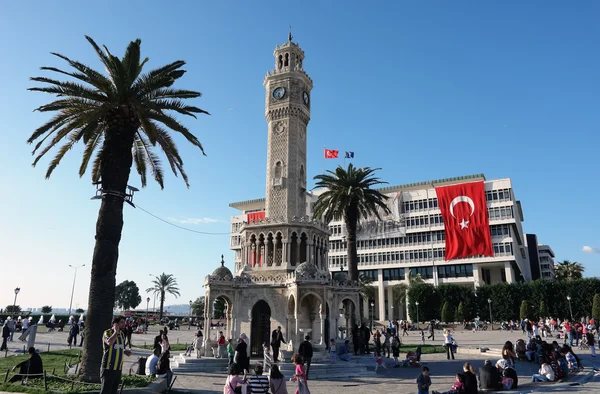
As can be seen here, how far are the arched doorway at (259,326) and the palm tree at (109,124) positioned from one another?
45.8 ft

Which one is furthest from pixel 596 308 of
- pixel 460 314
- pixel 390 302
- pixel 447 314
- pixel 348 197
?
pixel 348 197

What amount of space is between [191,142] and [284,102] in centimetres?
1421

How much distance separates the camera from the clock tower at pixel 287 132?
31984mm

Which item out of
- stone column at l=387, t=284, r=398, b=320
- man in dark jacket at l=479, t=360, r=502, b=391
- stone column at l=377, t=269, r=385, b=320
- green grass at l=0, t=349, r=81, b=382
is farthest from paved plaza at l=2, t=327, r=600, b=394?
stone column at l=387, t=284, r=398, b=320

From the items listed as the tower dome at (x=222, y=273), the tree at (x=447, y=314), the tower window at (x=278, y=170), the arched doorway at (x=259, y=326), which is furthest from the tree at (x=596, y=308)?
the tower dome at (x=222, y=273)

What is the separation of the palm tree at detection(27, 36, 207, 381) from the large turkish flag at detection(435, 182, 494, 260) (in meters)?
61.9

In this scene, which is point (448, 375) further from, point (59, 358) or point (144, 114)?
point (59, 358)

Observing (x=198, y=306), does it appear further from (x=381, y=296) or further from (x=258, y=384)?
(x=258, y=384)

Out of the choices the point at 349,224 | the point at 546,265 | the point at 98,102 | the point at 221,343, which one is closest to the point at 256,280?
the point at 221,343

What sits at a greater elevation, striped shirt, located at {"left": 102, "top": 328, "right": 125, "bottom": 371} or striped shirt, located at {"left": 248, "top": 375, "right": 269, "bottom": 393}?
striped shirt, located at {"left": 102, "top": 328, "right": 125, "bottom": 371}

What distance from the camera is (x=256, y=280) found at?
29750 millimetres

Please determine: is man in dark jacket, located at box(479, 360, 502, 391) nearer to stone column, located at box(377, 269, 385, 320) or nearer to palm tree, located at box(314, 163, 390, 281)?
palm tree, located at box(314, 163, 390, 281)

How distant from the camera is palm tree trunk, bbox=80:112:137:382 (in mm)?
16312

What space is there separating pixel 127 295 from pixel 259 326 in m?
109
